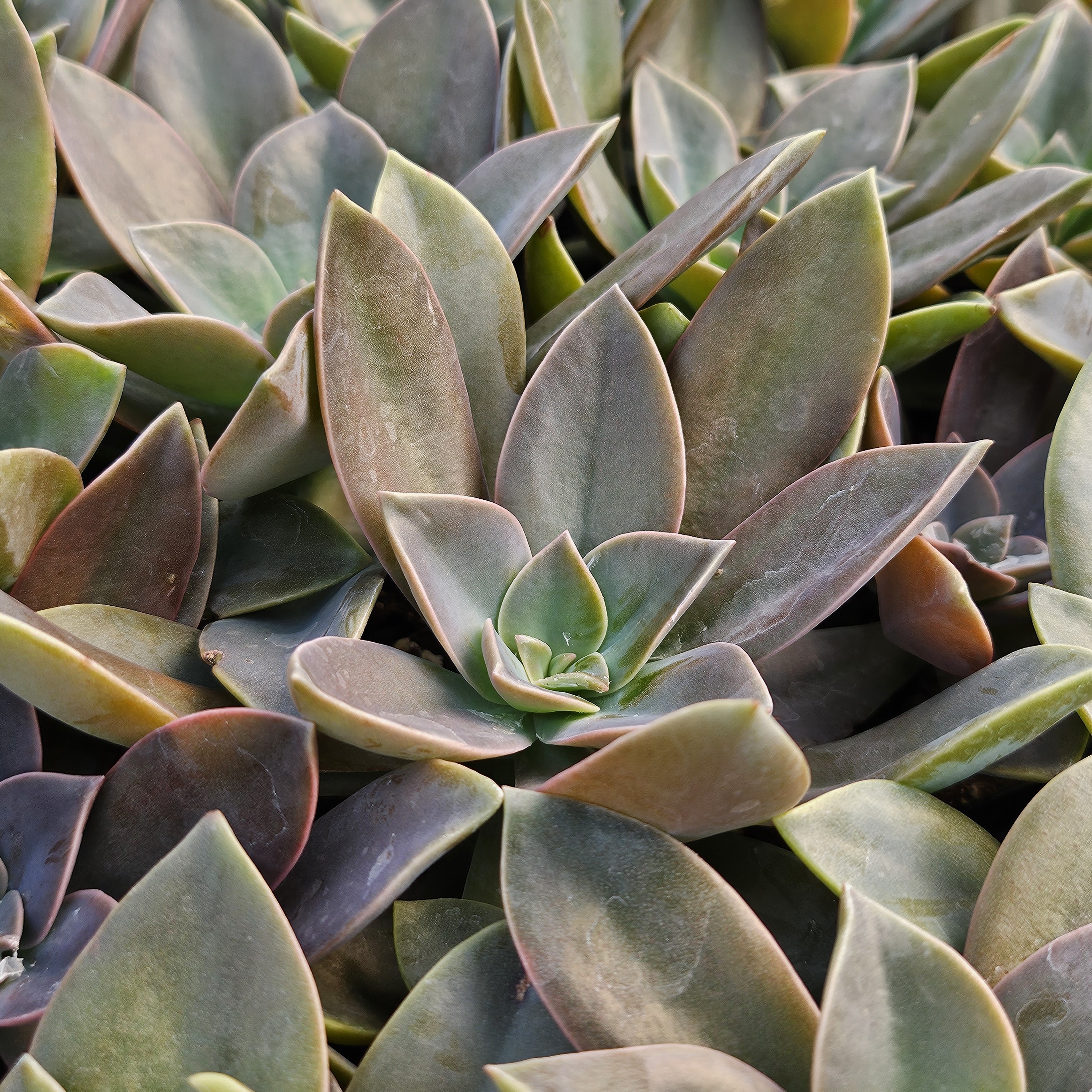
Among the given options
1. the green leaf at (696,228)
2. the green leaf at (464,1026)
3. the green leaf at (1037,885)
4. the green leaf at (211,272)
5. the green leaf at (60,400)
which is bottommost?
the green leaf at (464,1026)

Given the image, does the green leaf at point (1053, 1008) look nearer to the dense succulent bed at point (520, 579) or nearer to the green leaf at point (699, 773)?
the dense succulent bed at point (520, 579)

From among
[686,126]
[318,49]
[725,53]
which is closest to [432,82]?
[318,49]

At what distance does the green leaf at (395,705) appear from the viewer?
0.52 meters

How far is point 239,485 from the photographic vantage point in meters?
0.70

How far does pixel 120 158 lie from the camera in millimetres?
896

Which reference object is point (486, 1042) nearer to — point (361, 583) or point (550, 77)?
point (361, 583)

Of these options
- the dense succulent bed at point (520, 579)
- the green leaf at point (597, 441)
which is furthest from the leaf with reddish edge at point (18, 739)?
the green leaf at point (597, 441)

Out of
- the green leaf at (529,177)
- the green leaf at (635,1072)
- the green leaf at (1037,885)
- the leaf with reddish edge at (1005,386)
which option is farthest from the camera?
the leaf with reddish edge at (1005,386)

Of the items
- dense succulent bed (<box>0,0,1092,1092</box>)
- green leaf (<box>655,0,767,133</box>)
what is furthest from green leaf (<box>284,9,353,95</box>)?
green leaf (<box>655,0,767,133</box>)

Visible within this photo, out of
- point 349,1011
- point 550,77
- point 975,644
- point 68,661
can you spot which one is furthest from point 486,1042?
point 550,77

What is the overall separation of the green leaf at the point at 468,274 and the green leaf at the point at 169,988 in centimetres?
39

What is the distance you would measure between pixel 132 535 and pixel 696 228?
47 centimetres

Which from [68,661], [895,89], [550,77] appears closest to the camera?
[68,661]

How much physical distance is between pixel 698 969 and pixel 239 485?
0.44 meters
